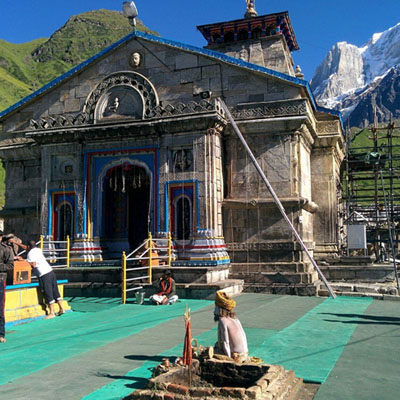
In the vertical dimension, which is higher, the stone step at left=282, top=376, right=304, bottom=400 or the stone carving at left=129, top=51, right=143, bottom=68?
the stone carving at left=129, top=51, right=143, bottom=68

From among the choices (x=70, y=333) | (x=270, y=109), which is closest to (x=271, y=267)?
(x=270, y=109)

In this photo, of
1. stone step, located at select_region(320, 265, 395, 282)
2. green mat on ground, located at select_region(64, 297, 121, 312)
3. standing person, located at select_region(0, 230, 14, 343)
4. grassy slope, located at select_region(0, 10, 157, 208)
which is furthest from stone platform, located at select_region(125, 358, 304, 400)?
grassy slope, located at select_region(0, 10, 157, 208)

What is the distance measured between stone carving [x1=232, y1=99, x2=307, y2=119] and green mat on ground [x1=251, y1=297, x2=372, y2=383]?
7.86 metres

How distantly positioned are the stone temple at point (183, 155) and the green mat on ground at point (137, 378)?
27.8 feet

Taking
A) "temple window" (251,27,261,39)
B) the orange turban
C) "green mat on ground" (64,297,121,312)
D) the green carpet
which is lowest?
the green carpet

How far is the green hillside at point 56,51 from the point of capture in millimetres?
145750

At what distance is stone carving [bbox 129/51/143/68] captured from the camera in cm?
2028

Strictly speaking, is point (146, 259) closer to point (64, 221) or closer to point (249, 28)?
point (64, 221)

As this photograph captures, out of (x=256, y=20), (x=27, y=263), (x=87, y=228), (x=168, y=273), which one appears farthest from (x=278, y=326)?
(x=256, y=20)

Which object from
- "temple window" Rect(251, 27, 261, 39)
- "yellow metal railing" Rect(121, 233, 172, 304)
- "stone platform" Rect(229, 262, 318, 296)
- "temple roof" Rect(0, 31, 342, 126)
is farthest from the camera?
"temple window" Rect(251, 27, 261, 39)

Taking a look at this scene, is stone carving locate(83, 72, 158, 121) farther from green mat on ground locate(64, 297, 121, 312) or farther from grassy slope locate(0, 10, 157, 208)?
grassy slope locate(0, 10, 157, 208)

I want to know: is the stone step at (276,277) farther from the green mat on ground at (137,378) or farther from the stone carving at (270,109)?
the green mat on ground at (137,378)

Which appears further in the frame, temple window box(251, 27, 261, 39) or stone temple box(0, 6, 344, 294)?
temple window box(251, 27, 261, 39)

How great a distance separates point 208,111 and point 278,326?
9317 millimetres
